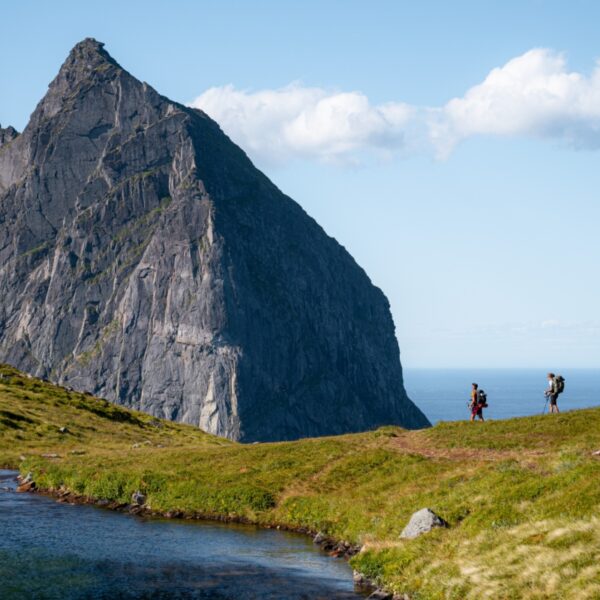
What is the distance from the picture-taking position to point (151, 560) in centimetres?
3959

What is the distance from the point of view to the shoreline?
118ft

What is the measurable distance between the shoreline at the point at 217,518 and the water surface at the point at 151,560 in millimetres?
698

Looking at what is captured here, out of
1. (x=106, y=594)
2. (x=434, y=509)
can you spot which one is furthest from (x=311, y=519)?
(x=106, y=594)

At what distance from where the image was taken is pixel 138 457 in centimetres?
6606

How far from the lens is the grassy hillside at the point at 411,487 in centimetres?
3098

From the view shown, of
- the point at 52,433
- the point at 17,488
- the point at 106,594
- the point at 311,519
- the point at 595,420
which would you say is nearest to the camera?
the point at 106,594

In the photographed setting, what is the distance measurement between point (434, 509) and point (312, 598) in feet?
32.4

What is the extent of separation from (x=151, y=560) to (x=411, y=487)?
16020 millimetres

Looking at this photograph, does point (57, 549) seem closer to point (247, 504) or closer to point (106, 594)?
point (106, 594)

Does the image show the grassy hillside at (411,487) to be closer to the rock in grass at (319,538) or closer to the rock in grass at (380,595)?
the rock in grass at (380,595)

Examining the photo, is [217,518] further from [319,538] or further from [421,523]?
[421,523]

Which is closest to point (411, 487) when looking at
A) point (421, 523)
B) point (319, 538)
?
point (319, 538)

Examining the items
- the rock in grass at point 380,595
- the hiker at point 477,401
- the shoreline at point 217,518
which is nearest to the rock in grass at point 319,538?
the shoreline at point 217,518

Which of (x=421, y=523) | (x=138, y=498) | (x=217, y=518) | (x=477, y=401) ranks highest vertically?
(x=477, y=401)
